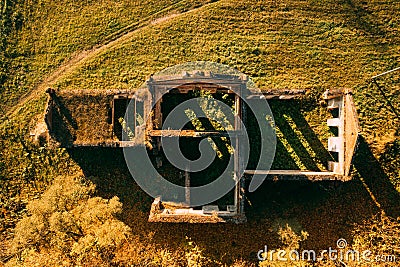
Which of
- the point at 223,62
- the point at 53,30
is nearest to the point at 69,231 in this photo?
the point at 53,30

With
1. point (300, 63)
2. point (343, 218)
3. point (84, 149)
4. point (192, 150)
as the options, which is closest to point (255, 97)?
point (300, 63)

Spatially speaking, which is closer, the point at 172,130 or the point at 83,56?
the point at 172,130

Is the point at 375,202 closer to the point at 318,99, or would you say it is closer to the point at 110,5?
the point at 318,99

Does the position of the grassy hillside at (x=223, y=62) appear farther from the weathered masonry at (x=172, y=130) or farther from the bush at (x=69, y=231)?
the weathered masonry at (x=172, y=130)

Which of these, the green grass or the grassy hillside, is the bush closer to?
the grassy hillside

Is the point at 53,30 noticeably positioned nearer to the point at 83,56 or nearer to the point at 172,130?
the point at 83,56
